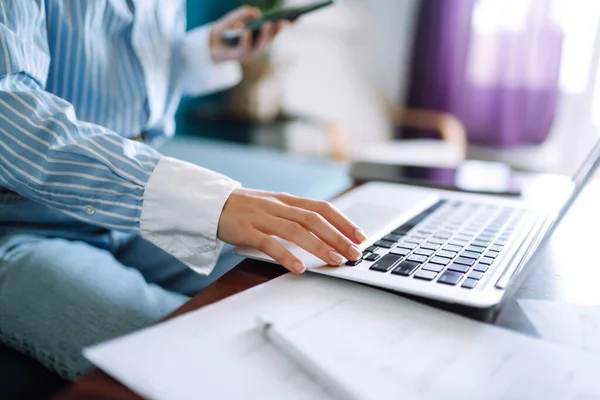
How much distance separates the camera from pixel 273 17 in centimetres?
92

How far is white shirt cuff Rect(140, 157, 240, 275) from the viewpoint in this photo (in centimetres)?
50

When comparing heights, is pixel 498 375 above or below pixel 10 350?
above

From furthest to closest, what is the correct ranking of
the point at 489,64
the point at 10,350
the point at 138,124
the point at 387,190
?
the point at 489,64, the point at 138,124, the point at 387,190, the point at 10,350

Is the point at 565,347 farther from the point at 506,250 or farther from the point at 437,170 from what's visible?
the point at 437,170

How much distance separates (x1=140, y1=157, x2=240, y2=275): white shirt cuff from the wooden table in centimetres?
5

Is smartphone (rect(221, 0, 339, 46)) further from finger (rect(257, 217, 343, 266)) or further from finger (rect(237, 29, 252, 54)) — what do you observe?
finger (rect(257, 217, 343, 266))

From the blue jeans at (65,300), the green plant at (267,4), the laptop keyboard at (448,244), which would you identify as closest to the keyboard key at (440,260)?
the laptop keyboard at (448,244)

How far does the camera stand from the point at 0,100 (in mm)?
514

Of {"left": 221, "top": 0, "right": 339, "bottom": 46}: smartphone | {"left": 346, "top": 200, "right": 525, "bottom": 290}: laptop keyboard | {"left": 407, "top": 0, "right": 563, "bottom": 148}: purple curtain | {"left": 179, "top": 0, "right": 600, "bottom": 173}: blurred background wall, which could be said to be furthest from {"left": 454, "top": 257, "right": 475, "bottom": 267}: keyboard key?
{"left": 407, "top": 0, "right": 563, "bottom": 148}: purple curtain

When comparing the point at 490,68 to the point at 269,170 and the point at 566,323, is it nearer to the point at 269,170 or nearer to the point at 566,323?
the point at 269,170

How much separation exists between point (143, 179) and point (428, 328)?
302mm

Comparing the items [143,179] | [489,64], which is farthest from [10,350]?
[489,64]

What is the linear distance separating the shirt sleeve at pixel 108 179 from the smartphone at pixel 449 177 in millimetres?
367

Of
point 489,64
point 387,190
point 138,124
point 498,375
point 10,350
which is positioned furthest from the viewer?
point 489,64
